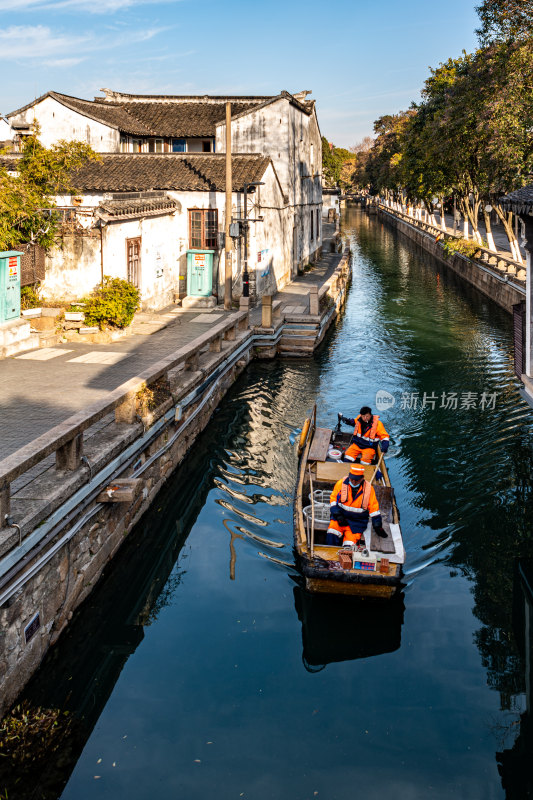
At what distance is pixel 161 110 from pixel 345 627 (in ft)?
110

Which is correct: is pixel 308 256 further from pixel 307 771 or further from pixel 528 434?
pixel 307 771

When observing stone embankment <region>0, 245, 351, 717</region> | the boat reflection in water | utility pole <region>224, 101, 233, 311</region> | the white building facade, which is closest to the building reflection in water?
the boat reflection in water

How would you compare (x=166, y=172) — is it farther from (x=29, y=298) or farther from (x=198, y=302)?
(x=29, y=298)

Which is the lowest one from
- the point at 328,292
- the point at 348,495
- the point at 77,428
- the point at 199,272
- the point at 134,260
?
the point at 348,495

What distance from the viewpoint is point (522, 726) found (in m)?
8.26

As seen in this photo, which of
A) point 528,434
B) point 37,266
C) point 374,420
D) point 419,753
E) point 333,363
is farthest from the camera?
point 333,363

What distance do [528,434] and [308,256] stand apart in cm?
2734

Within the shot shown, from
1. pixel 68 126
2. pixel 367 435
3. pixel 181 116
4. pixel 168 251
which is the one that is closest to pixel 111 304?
pixel 168 251

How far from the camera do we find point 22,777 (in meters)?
7.26

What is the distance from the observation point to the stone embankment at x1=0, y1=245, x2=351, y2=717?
802 cm

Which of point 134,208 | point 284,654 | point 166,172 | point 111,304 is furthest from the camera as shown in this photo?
point 166,172

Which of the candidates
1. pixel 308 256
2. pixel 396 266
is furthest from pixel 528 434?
pixel 396 266

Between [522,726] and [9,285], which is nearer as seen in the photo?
[522,726]

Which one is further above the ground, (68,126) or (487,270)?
(68,126)
